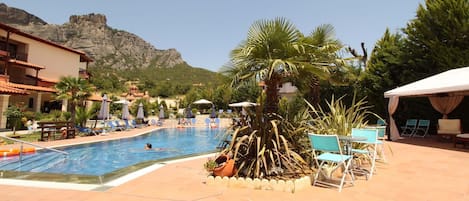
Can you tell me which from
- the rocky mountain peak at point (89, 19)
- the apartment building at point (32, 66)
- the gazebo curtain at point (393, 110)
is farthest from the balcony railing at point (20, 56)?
the rocky mountain peak at point (89, 19)

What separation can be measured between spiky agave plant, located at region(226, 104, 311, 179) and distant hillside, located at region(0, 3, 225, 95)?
4682 centimetres

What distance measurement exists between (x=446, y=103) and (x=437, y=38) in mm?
3219

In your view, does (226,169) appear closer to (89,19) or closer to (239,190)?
(239,190)

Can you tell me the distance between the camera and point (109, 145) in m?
12.0

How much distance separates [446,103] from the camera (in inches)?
464

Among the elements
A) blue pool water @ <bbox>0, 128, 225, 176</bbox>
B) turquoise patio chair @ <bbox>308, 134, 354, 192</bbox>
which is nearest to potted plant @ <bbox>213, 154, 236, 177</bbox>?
blue pool water @ <bbox>0, 128, 225, 176</bbox>

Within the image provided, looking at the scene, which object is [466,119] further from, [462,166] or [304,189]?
[304,189]

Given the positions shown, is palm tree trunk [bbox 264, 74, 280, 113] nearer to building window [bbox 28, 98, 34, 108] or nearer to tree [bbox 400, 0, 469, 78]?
tree [bbox 400, 0, 469, 78]

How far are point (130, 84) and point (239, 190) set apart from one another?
5532cm

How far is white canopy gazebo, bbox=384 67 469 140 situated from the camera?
8891 millimetres

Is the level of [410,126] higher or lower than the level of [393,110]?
lower

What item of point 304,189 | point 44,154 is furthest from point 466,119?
point 44,154

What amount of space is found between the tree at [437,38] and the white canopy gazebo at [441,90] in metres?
1.68

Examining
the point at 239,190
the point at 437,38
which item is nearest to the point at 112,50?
the point at 437,38
